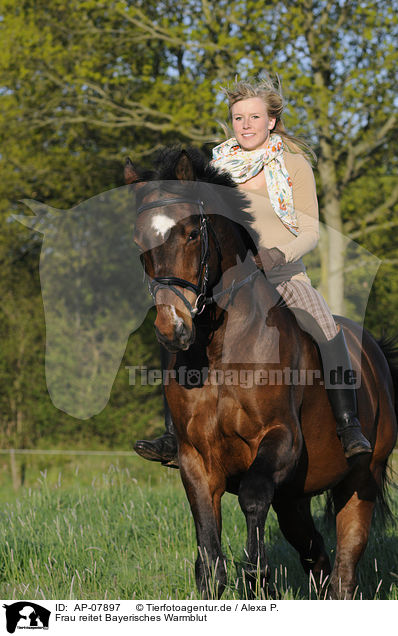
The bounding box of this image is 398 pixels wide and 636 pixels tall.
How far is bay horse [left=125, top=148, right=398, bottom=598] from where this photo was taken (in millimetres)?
3576

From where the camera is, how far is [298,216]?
14.9ft

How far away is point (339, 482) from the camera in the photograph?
4980 millimetres

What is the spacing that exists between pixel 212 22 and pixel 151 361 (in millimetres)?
6361

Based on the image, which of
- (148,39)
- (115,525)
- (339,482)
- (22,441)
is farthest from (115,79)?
(339,482)

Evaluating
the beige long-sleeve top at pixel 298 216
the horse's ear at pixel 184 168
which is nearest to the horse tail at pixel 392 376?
the beige long-sleeve top at pixel 298 216

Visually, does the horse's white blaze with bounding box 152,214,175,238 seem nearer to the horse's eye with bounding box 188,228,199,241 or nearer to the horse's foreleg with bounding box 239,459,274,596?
the horse's eye with bounding box 188,228,199,241

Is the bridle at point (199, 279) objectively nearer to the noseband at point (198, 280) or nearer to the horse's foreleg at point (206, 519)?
the noseband at point (198, 280)

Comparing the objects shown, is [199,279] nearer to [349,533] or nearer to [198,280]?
[198,280]

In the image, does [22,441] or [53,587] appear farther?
[22,441]

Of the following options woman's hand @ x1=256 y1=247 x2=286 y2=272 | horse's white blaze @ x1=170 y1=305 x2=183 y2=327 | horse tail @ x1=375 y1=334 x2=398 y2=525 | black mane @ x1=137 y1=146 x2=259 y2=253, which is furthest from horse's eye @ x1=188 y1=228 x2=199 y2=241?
horse tail @ x1=375 y1=334 x2=398 y2=525

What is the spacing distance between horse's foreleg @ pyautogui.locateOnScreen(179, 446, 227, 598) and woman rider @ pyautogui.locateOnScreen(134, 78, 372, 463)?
0.55 m

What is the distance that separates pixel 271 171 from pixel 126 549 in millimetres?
3394
